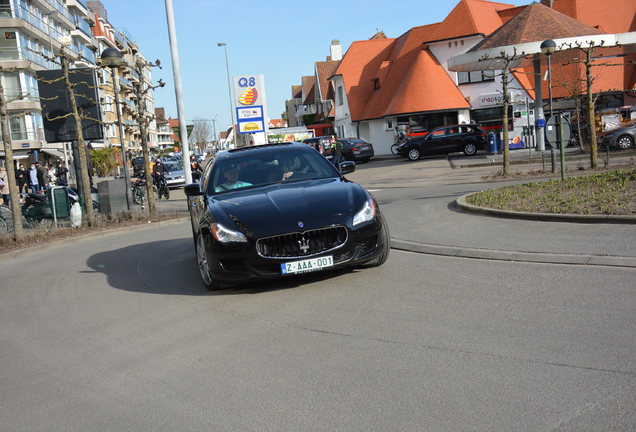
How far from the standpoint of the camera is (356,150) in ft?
133

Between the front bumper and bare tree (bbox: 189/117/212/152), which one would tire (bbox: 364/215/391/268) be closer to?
the front bumper

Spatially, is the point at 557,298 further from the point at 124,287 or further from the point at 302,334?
the point at 124,287

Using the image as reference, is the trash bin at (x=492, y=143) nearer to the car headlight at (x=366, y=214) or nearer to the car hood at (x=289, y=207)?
the car hood at (x=289, y=207)

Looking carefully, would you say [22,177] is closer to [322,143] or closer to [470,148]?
[322,143]

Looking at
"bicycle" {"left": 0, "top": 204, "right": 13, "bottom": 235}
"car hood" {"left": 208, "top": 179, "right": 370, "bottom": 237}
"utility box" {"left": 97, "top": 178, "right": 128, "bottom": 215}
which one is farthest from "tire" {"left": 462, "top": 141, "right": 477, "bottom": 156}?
"car hood" {"left": 208, "top": 179, "right": 370, "bottom": 237}

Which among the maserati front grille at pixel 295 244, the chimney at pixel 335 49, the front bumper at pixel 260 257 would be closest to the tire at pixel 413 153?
the front bumper at pixel 260 257

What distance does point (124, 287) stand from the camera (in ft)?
27.0

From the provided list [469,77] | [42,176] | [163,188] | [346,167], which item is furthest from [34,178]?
[346,167]

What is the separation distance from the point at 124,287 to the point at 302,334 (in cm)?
372

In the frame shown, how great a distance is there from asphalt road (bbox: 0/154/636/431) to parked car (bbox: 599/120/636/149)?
22869 millimetres

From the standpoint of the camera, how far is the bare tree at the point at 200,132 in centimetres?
14991

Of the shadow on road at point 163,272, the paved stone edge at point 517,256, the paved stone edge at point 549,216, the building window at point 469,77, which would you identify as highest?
the building window at point 469,77

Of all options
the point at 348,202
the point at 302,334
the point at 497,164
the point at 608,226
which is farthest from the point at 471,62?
the point at 302,334

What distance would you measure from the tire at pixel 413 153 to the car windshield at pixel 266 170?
28957 mm
